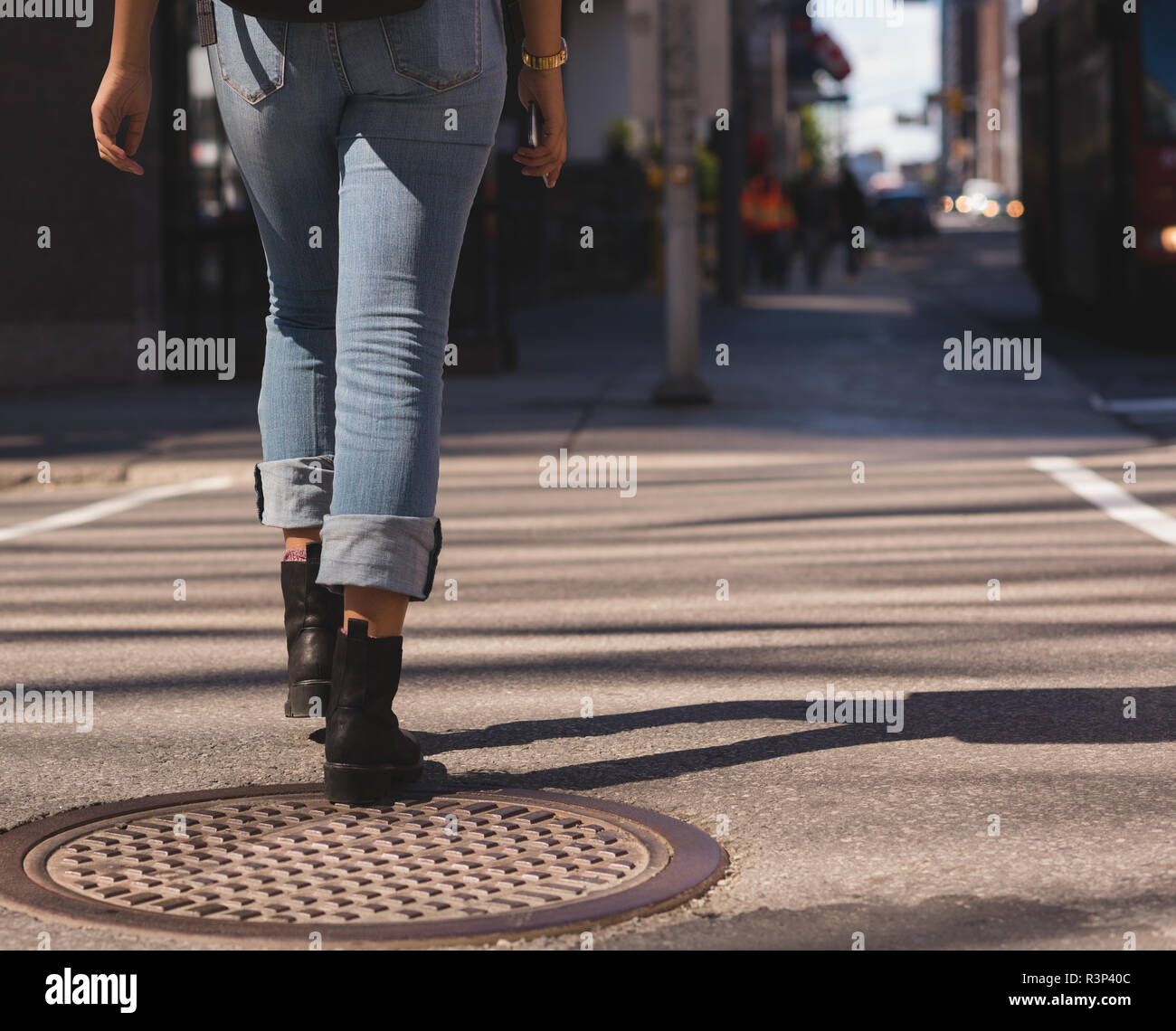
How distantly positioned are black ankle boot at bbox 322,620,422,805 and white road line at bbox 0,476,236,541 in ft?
15.9

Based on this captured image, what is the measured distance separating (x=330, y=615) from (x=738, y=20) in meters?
21.4

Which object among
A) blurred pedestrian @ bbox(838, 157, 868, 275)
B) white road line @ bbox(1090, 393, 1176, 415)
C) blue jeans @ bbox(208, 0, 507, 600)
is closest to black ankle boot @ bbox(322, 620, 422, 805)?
blue jeans @ bbox(208, 0, 507, 600)

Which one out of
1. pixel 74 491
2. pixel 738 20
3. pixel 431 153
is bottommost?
pixel 74 491

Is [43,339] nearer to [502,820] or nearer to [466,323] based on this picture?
[466,323]

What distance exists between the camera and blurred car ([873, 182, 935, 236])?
66.4m

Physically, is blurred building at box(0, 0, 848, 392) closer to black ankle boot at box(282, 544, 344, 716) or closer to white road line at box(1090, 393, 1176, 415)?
white road line at box(1090, 393, 1176, 415)

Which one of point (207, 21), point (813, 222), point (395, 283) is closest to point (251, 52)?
point (207, 21)

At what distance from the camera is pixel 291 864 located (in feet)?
10.7

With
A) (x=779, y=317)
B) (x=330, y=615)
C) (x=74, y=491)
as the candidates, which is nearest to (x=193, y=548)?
(x=74, y=491)

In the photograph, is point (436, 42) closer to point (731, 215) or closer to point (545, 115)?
point (545, 115)

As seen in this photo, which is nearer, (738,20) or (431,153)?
(431,153)

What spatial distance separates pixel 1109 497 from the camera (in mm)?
8664

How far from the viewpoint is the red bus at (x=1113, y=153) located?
57.3 ft

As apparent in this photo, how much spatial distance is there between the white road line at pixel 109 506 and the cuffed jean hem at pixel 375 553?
16.0 feet
